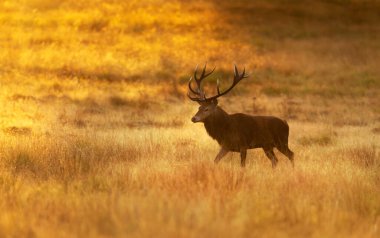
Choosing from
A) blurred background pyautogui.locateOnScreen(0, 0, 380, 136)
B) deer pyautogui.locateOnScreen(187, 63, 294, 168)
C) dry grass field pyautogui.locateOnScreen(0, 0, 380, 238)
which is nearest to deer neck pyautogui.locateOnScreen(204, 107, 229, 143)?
deer pyautogui.locateOnScreen(187, 63, 294, 168)

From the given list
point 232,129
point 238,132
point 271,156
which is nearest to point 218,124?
point 232,129

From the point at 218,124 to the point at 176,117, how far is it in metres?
9.36

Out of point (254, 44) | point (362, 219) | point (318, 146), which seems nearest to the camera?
point (362, 219)

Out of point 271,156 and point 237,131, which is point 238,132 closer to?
point 237,131

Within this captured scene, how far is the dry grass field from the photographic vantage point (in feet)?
22.3

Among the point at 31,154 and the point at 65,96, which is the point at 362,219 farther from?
the point at 65,96

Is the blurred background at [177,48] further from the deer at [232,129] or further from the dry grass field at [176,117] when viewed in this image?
the deer at [232,129]

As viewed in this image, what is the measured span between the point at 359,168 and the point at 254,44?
126ft

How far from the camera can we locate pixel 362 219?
7.30m

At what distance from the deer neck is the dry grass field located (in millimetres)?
433

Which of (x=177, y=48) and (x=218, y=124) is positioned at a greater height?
(x=218, y=124)

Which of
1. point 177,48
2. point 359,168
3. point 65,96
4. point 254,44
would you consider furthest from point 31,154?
point 254,44

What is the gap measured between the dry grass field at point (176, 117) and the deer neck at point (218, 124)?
43 cm

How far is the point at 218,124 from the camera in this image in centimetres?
1187
